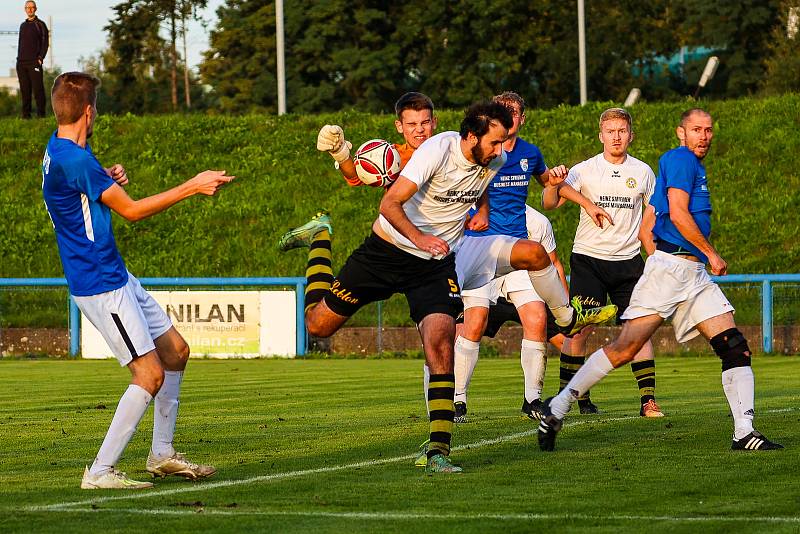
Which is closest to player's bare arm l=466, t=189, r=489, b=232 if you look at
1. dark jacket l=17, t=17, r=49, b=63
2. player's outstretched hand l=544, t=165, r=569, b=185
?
player's outstretched hand l=544, t=165, r=569, b=185

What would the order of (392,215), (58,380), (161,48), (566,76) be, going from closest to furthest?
(392,215)
(58,380)
(566,76)
(161,48)

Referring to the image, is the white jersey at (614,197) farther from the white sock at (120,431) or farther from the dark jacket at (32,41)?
the dark jacket at (32,41)

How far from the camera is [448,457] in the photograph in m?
8.45

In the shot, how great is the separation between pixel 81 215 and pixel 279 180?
24187 mm

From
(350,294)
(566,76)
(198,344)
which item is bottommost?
(198,344)

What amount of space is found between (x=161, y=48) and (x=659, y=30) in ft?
75.2

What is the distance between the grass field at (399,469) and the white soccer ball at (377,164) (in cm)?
182

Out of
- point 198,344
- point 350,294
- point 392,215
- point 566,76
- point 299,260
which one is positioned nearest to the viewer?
point 392,215

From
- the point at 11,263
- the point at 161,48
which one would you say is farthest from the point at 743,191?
the point at 161,48

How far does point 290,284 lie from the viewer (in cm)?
2433

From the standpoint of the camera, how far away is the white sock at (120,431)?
756cm

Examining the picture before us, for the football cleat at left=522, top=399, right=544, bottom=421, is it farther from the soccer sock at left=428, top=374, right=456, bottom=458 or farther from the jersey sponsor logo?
the soccer sock at left=428, top=374, right=456, bottom=458

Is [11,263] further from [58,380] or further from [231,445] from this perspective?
[231,445]

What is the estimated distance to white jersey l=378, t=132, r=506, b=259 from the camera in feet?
27.9
